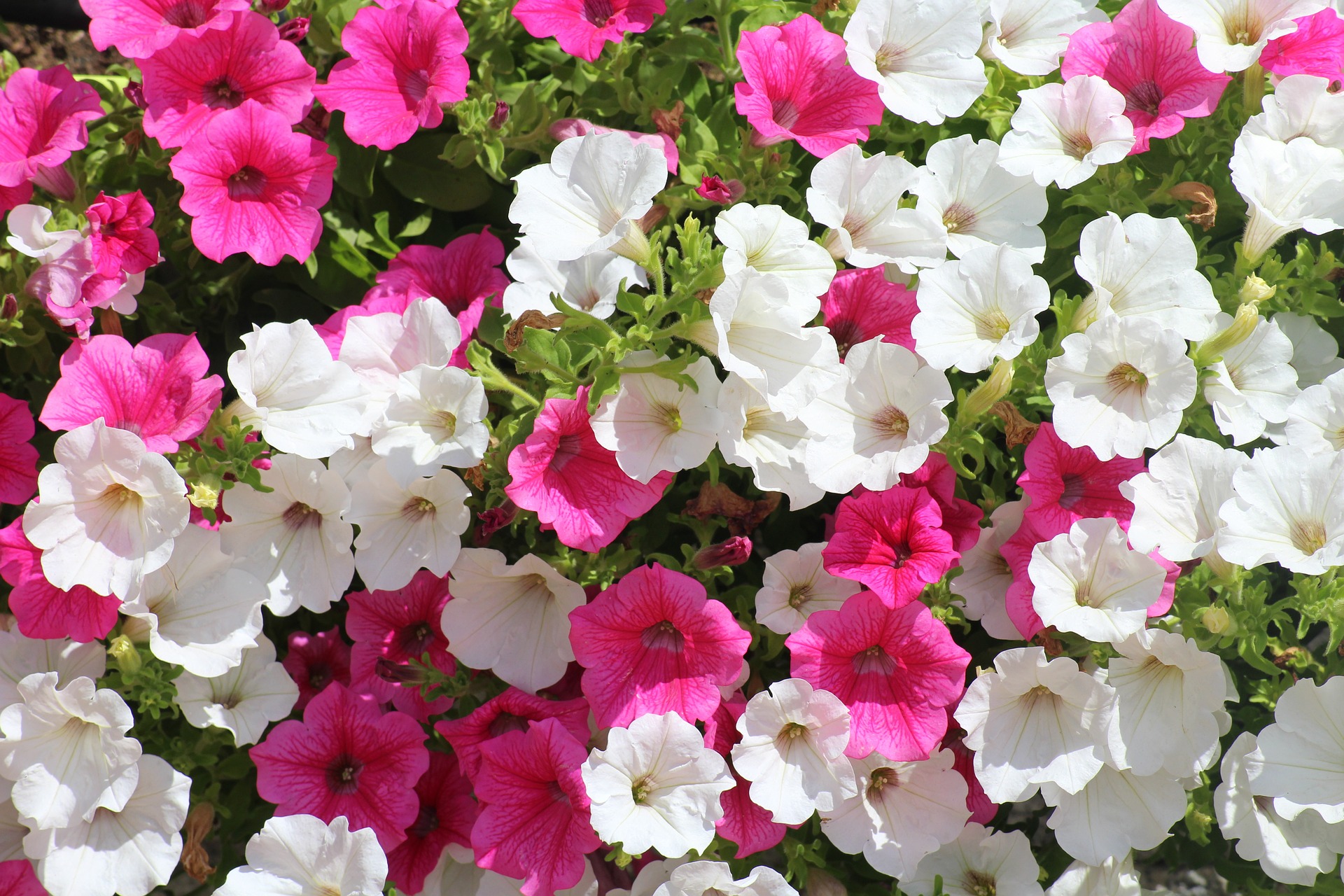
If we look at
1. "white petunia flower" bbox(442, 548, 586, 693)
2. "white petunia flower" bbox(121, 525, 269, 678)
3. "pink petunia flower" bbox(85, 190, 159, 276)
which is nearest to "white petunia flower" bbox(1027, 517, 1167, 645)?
"white petunia flower" bbox(442, 548, 586, 693)

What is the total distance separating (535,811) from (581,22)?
3.29 ft

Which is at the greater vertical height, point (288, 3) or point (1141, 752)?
point (288, 3)

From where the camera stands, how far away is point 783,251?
1145 mm

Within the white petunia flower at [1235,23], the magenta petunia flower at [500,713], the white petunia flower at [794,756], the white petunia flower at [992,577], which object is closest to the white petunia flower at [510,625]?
the magenta petunia flower at [500,713]

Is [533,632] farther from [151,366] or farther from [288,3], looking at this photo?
[288,3]

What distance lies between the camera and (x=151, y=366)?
124 centimetres

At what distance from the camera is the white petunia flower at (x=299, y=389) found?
116 centimetres

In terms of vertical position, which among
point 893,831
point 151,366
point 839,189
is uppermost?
point 839,189

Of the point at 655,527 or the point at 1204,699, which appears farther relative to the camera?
the point at 655,527

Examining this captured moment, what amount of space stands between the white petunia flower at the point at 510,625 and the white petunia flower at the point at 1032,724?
49cm

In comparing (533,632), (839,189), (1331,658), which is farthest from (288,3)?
(1331,658)

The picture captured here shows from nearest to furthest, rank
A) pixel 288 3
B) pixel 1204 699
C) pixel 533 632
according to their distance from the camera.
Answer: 1. pixel 1204 699
2. pixel 533 632
3. pixel 288 3

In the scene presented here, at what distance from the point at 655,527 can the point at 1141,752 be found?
0.65 meters

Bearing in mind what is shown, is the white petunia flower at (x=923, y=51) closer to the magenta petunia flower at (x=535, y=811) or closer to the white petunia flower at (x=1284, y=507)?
the white petunia flower at (x=1284, y=507)
